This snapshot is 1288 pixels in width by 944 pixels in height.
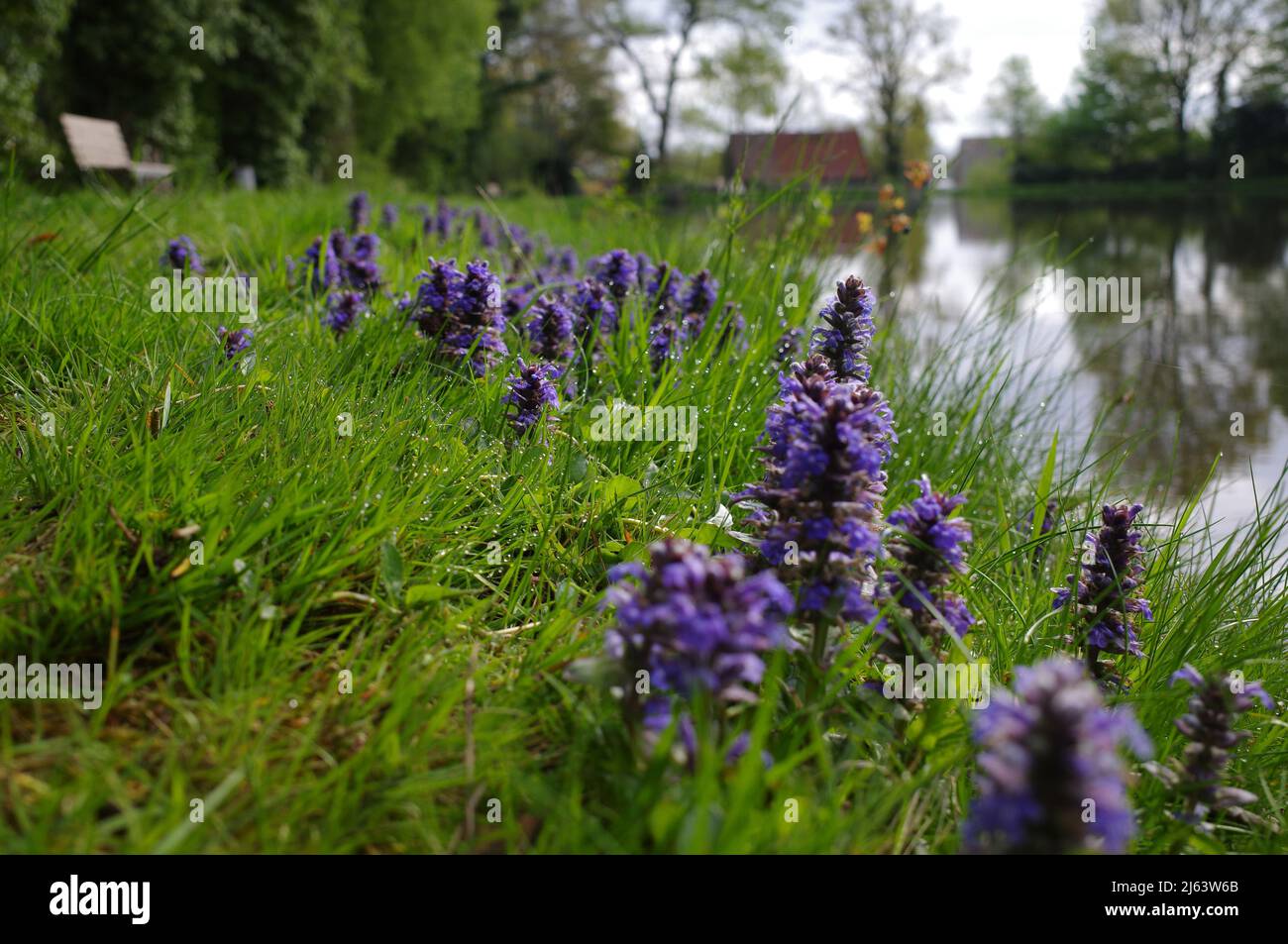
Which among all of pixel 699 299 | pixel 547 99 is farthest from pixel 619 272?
pixel 547 99

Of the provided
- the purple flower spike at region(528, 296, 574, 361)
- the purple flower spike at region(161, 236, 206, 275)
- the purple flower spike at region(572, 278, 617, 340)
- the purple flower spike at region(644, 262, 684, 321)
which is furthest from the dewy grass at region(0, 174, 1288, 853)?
the purple flower spike at region(161, 236, 206, 275)

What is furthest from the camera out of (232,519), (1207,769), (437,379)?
(437,379)

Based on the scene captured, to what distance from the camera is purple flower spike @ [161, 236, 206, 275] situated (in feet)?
14.1

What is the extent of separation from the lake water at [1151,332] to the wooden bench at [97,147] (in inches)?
346

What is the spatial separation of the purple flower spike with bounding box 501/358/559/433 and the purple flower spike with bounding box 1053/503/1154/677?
1660mm

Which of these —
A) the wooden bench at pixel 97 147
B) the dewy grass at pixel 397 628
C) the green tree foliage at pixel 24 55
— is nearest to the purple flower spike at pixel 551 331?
the dewy grass at pixel 397 628

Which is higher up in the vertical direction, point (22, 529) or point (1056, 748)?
point (22, 529)

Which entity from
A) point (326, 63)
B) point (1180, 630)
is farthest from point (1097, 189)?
point (1180, 630)

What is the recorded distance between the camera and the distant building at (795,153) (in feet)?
15.3

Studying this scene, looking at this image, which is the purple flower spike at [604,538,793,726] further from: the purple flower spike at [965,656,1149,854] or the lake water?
the lake water
